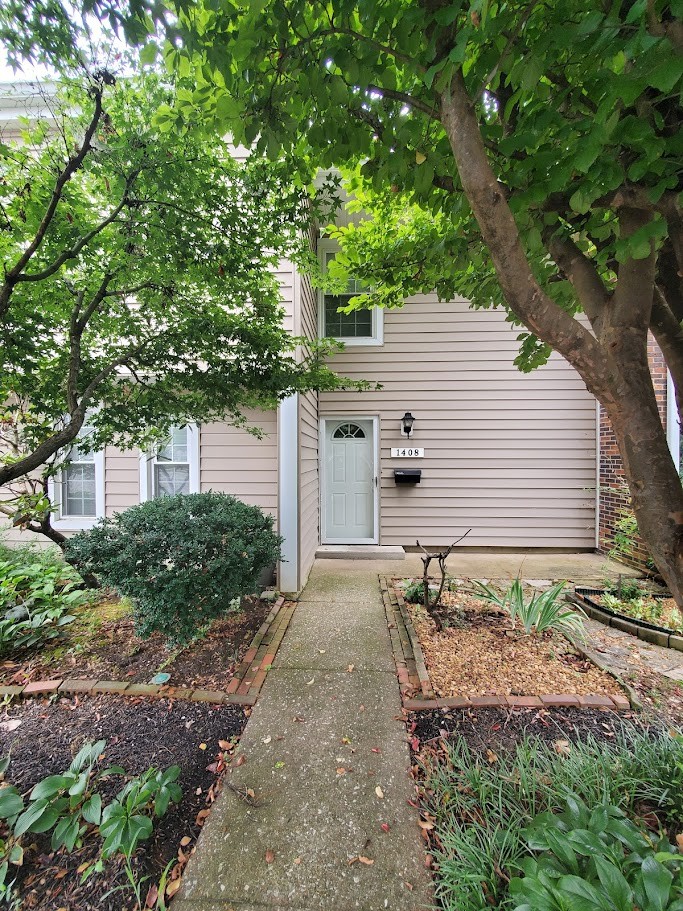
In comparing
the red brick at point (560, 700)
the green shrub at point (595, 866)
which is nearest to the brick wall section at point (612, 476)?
the red brick at point (560, 700)

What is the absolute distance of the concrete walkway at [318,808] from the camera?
4.33ft

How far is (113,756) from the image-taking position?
187 centimetres

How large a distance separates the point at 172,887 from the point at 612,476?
6229 mm

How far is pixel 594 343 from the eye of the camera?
4.13 feet

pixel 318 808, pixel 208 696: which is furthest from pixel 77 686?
pixel 318 808

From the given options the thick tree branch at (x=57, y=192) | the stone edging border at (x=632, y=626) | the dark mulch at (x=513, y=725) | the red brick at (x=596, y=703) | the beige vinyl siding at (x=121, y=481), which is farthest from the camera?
the beige vinyl siding at (x=121, y=481)

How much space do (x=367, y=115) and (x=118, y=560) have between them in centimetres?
310

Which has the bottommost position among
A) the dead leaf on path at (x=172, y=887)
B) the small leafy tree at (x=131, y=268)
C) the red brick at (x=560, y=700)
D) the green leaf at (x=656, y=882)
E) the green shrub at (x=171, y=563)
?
the dead leaf on path at (x=172, y=887)

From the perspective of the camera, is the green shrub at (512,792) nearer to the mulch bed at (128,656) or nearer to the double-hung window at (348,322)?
the mulch bed at (128,656)

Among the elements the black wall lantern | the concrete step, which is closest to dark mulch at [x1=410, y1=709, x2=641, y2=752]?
the concrete step

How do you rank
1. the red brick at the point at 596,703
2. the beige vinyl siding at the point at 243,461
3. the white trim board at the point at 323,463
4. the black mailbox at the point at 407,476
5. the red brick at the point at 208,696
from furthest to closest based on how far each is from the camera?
the white trim board at the point at 323,463, the black mailbox at the point at 407,476, the beige vinyl siding at the point at 243,461, the red brick at the point at 208,696, the red brick at the point at 596,703

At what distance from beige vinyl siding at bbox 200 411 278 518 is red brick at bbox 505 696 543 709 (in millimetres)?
3006

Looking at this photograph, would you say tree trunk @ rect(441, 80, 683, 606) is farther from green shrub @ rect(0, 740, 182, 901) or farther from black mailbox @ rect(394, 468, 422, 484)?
black mailbox @ rect(394, 468, 422, 484)

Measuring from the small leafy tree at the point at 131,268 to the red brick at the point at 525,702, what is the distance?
9.17 ft
